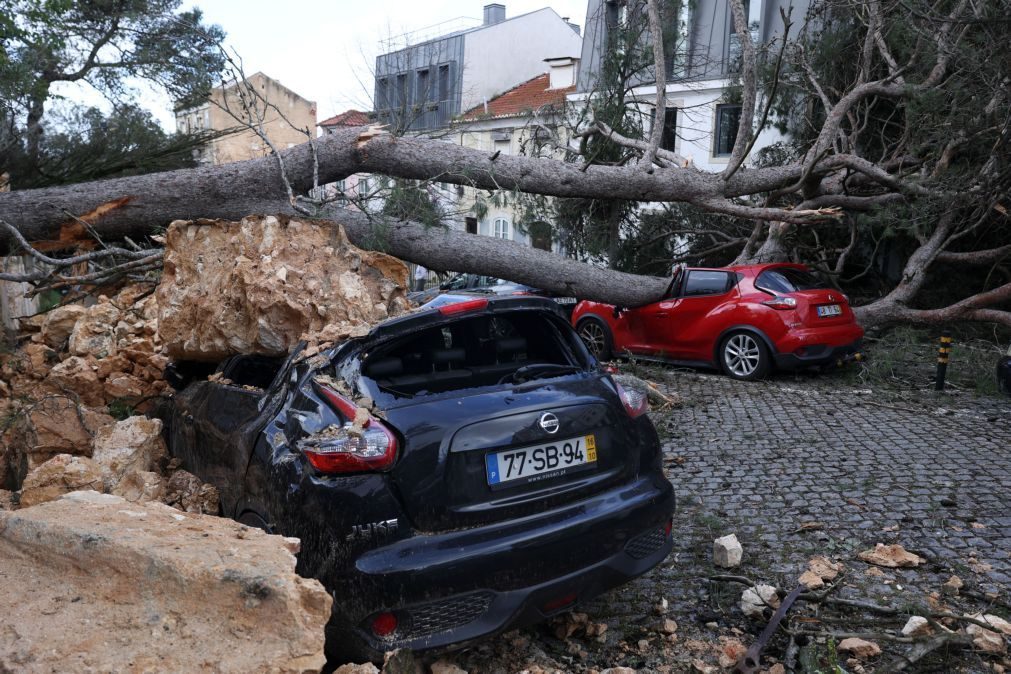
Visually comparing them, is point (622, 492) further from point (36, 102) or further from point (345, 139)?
point (36, 102)

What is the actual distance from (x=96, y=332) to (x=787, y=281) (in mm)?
8442

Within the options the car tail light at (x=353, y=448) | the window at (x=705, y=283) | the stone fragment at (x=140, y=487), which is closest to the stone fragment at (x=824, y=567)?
the car tail light at (x=353, y=448)

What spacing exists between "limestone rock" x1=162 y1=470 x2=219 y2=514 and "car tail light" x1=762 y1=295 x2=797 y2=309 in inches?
296

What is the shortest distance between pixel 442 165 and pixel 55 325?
5.29 metres

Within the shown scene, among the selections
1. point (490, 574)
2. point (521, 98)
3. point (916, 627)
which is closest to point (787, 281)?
point (916, 627)

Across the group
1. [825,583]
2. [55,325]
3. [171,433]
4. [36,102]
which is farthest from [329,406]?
[36,102]

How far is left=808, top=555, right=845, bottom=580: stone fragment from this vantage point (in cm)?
424

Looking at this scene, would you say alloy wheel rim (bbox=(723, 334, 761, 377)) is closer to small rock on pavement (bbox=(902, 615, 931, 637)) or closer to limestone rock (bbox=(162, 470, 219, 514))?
small rock on pavement (bbox=(902, 615, 931, 637))

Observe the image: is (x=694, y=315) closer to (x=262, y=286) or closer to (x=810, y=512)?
(x=810, y=512)

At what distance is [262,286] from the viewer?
5074 mm

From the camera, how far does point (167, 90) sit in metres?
16.9

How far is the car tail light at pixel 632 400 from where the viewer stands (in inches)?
150

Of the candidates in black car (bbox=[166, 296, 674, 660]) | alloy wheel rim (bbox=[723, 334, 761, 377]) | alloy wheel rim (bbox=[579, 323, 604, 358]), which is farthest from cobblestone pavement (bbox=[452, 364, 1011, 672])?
alloy wheel rim (bbox=[579, 323, 604, 358])

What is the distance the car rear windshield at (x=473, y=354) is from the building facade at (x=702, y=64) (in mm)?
11030
